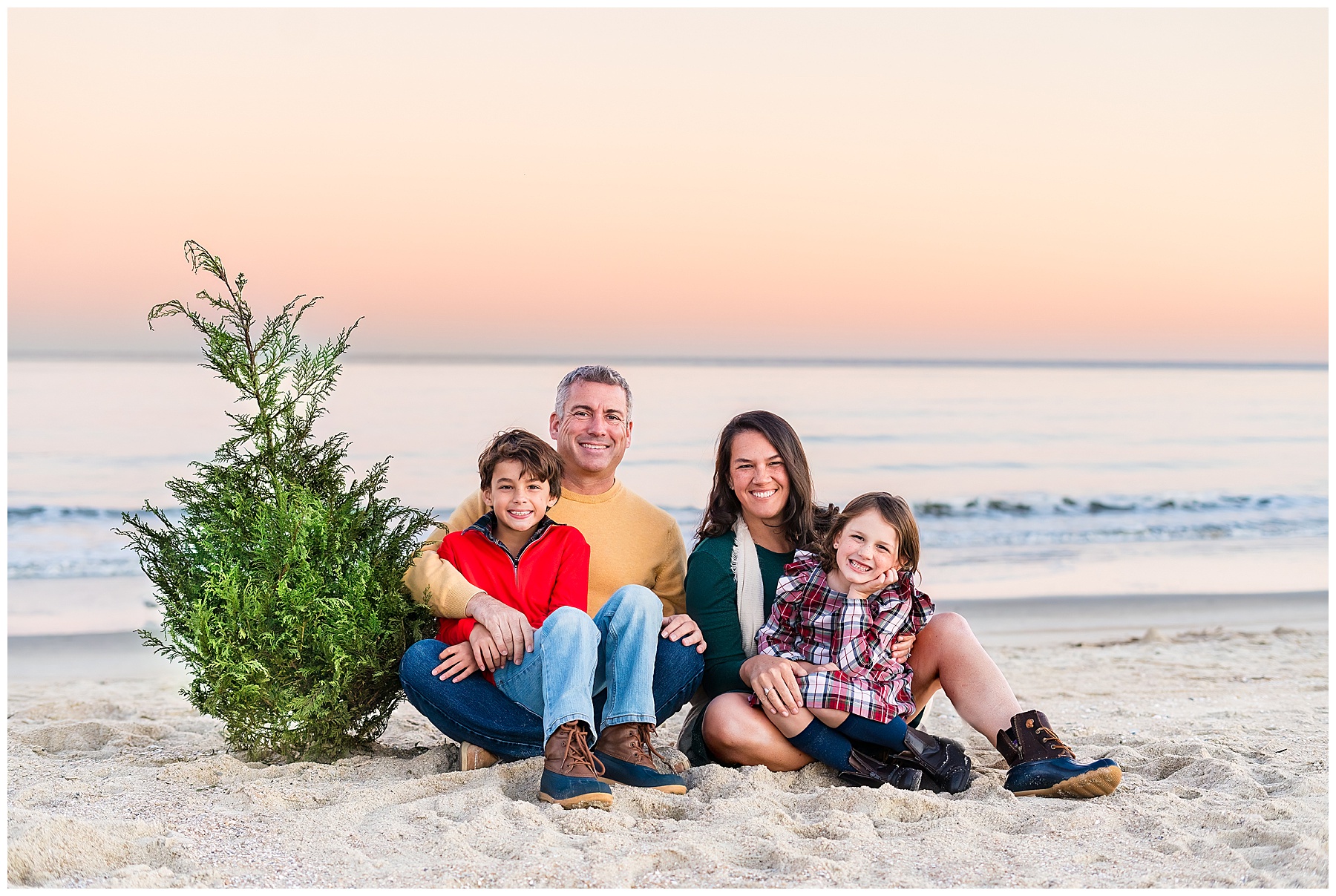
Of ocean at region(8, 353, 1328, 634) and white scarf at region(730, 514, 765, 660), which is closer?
white scarf at region(730, 514, 765, 660)

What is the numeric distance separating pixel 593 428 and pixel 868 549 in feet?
3.91

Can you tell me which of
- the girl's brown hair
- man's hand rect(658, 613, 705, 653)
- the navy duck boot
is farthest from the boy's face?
the navy duck boot

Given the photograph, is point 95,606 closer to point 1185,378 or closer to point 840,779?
point 840,779

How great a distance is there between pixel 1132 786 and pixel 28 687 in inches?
211

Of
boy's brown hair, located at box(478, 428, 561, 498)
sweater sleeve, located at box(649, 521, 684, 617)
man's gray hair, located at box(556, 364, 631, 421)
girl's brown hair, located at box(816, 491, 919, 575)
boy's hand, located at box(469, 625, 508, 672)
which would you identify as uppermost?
man's gray hair, located at box(556, 364, 631, 421)

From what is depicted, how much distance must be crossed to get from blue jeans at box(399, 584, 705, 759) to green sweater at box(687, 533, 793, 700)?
0.15 metres

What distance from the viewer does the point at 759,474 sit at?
3924 millimetres

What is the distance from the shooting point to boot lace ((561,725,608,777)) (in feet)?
11.1

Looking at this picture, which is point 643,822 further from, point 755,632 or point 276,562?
point 276,562

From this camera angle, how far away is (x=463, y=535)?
3854mm

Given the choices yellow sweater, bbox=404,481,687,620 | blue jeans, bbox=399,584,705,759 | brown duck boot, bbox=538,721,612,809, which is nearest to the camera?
brown duck boot, bbox=538,721,612,809

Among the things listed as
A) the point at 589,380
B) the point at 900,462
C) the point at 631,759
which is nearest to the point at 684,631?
the point at 631,759

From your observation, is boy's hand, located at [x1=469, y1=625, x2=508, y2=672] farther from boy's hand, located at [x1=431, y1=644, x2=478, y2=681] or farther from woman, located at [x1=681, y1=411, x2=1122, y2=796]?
woman, located at [x1=681, y1=411, x2=1122, y2=796]

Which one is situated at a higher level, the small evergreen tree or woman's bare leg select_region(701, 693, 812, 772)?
the small evergreen tree
